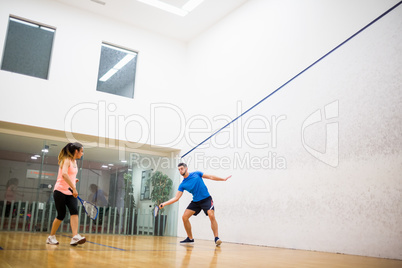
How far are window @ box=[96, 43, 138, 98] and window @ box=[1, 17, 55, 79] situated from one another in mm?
1013

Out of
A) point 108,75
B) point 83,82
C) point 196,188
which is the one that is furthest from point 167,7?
point 196,188

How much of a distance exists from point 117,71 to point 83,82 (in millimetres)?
836

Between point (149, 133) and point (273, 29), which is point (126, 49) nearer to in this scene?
point (149, 133)

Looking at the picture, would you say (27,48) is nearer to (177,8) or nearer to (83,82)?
(83,82)

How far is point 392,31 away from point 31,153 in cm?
615

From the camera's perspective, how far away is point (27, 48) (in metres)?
6.51

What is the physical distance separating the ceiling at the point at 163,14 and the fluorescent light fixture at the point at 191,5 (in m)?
0.07

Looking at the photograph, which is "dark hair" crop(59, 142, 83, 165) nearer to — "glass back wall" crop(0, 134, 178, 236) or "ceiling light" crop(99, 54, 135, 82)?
"glass back wall" crop(0, 134, 178, 236)

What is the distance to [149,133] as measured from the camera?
723cm

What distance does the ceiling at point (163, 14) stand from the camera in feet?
22.7

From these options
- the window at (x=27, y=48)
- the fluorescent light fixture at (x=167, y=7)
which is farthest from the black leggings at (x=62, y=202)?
the fluorescent light fixture at (x=167, y=7)

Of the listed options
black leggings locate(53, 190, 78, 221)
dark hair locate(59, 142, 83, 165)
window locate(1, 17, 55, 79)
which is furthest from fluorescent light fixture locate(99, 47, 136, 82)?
black leggings locate(53, 190, 78, 221)

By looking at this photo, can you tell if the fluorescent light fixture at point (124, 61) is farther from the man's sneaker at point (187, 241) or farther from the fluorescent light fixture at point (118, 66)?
the man's sneaker at point (187, 241)

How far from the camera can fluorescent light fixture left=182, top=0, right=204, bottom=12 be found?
682 centimetres
